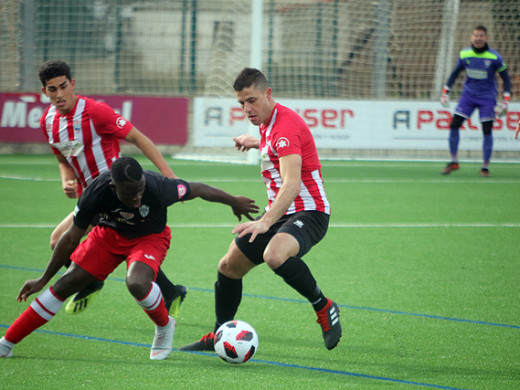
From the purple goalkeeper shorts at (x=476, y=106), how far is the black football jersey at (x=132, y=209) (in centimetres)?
875

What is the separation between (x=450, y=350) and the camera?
13.9 ft

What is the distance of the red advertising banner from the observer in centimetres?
1485

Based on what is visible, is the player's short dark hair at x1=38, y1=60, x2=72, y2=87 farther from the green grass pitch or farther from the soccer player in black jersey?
the green grass pitch

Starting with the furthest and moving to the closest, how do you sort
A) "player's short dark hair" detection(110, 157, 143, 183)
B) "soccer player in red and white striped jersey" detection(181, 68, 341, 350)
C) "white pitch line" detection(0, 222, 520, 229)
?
"white pitch line" detection(0, 222, 520, 229) < "soccer player in red and white striped jersey" detection(181, 68, 341, 350) < "player's short dark hair" detection(110, 157, 143, 183)

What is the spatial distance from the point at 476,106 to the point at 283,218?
852 cm

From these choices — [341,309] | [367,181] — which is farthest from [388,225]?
[367,181]

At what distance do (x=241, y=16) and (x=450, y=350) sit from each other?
508 inches

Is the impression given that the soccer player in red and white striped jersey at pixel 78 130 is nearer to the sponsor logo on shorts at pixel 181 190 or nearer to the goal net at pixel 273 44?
the sponsor logo on shorts at pixel 181 190

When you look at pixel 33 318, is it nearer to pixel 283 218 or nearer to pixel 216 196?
pixel 216 196

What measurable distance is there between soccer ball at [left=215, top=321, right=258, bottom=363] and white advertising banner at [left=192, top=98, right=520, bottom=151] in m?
10.9

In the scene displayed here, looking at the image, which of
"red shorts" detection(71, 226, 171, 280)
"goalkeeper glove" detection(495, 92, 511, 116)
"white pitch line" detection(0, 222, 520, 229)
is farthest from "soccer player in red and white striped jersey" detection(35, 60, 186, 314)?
"goalkeeper glove" detection(495, 92, 511, 116)

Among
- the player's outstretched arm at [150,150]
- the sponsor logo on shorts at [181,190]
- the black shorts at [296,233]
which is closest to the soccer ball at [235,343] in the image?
the black shorts at [296,233]

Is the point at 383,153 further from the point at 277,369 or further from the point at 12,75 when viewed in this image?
the point at 277,369

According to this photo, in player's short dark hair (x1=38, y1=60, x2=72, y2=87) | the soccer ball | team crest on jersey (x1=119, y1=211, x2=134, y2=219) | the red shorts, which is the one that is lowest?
the soccer ball
